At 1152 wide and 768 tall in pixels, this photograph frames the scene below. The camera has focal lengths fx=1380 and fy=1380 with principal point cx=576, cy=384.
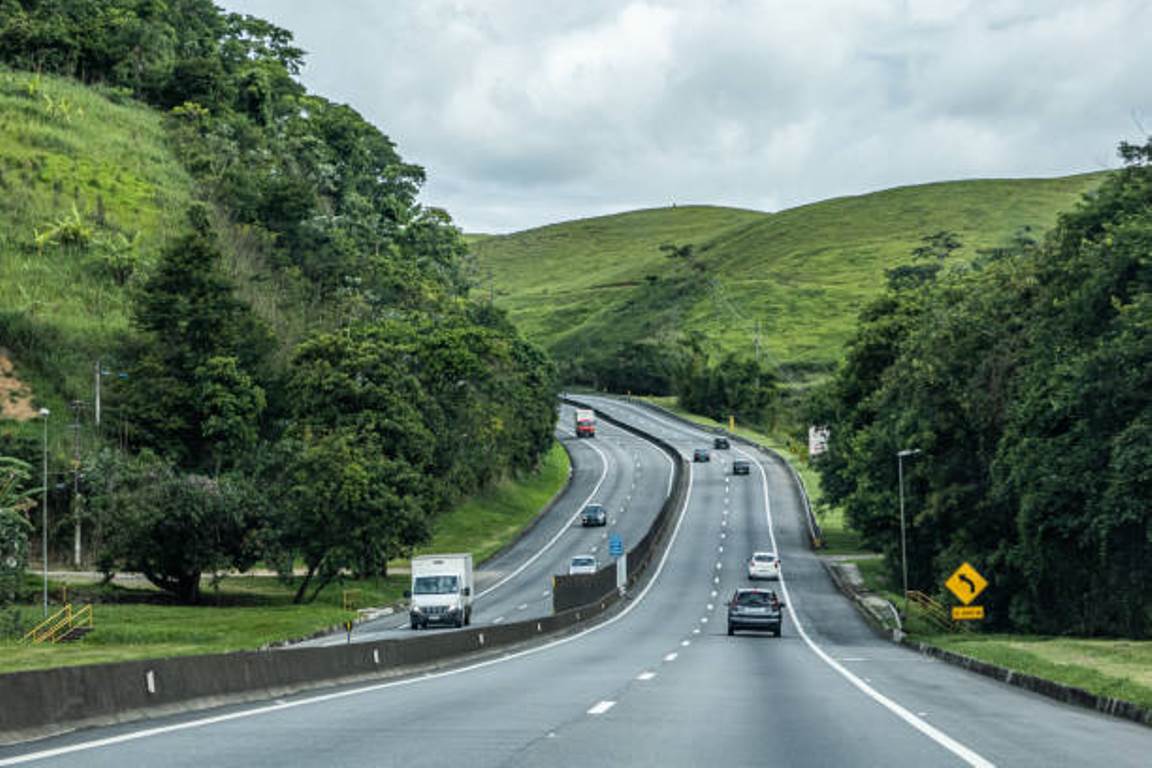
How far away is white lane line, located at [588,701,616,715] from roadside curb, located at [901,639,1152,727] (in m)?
6.41

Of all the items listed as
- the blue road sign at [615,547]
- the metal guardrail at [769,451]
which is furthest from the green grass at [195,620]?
the metal guardrail at [769,451]

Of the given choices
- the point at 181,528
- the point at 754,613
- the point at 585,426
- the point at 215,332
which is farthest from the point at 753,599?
the point at 585,426

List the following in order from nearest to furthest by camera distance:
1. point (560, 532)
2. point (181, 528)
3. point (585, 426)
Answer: point (181, 528), point (560, 532), point (585, 426)

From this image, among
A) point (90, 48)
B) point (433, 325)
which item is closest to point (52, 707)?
point (433, 325)

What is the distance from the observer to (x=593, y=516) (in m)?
98.8

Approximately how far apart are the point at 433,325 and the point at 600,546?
20050 millimetres

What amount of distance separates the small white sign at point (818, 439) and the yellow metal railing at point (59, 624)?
4743 cm

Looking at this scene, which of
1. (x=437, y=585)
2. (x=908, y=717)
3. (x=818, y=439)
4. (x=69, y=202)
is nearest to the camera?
(x=908, y=717)

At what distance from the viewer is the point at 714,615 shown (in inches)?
2378

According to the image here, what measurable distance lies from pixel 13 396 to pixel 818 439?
168ft

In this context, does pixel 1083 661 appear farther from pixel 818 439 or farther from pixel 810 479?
pixel 810 479

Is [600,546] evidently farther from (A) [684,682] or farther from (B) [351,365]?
(A) [684,682]

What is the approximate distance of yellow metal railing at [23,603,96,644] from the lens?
48.2 m

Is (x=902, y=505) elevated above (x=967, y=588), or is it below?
above
